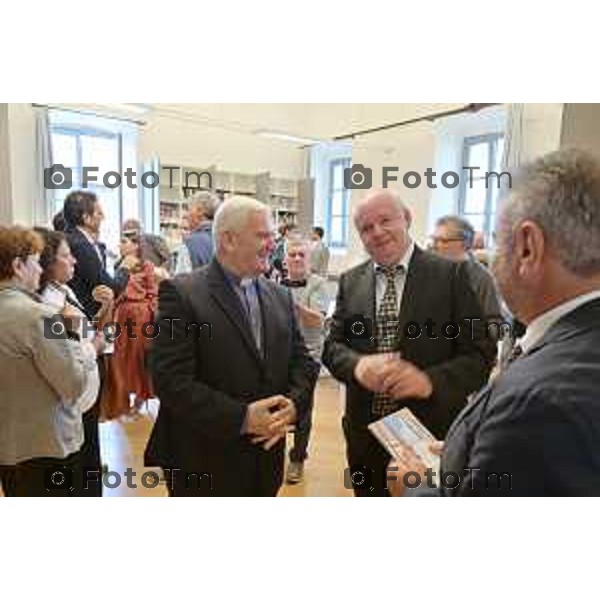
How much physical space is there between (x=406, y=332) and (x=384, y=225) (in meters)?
0.31

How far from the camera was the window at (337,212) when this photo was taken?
17.1 ft

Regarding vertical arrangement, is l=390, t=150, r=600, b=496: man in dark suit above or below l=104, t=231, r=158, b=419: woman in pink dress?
above

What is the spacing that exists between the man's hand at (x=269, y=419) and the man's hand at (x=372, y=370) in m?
0.21

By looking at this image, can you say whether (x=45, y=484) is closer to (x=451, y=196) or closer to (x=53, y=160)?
(x=53, y=160)

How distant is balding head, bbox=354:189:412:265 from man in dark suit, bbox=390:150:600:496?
25.7 inches

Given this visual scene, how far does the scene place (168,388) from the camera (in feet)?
4.48

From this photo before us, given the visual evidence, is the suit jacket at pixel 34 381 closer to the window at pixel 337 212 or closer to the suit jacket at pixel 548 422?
the suit jacket at pixel 548 422

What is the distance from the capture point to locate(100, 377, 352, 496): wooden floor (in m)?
2.31

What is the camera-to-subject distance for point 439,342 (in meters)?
1.49

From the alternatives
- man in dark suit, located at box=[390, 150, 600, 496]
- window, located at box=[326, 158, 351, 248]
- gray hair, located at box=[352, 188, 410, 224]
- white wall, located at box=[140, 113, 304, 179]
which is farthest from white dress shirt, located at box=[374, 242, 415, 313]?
white wall, located at box=[140, 113, 304, 179]
